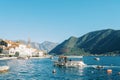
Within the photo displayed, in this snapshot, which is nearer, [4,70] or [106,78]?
[106,78]

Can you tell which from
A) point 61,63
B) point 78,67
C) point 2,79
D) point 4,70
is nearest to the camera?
point 2,79

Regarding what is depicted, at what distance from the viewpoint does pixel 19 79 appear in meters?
97.5

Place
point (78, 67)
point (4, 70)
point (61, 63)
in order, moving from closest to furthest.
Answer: point (4, 70) → point (78, 67) → point (61, 63)

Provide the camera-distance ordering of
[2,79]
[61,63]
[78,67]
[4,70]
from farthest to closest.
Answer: [61,63] < [78,67] < [4,70] < [2,79]

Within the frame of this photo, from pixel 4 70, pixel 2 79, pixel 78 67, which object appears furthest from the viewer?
pixel 78 67

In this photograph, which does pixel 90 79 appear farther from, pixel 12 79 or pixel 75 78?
pixel 12 79

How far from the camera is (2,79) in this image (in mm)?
96375

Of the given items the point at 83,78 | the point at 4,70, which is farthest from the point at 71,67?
the point at 83,78

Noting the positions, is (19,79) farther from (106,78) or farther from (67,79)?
(106,78)

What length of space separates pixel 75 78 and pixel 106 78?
10893mm

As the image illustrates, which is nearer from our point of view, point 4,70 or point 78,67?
point 4,70

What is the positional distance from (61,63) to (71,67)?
11140 millimetres

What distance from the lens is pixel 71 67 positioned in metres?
153

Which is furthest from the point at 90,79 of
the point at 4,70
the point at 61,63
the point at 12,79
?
the point at 61,63
